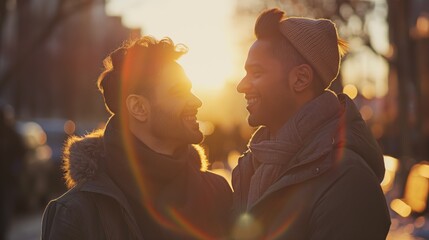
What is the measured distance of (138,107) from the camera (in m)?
4.13

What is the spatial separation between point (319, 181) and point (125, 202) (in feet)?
2.74

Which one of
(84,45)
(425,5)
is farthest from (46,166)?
(84,45)

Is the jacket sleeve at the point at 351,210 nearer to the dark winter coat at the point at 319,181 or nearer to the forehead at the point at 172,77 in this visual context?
the dark winter coat at the point at 319,181

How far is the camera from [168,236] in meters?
3.98

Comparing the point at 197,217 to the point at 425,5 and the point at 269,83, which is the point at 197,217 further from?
the point at 425,5

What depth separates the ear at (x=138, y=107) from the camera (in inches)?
162

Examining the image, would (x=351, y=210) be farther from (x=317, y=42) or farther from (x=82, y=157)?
(x=82, y=157)

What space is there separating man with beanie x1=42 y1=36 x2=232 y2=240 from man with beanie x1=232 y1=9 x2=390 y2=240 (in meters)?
0.27

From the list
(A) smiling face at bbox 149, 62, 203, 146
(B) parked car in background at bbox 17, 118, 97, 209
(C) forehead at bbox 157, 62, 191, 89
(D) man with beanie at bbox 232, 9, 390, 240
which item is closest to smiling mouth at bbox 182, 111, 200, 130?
(A) smiling face at bbox 149, 62, 203, 146

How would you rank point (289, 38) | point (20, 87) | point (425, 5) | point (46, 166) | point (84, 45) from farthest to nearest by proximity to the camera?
point (84, 45)
point (20, 87)
point (425, 5)
point (46, 166)
point (289, 38)

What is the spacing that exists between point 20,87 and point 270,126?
55.9 metres

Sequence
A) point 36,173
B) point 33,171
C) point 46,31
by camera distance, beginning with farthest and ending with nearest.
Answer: point 36,173
point 33,171
point 46,31

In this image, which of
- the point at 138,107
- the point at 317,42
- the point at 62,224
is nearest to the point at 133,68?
the point at 138,107

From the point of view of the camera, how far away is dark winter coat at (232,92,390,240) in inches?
133
